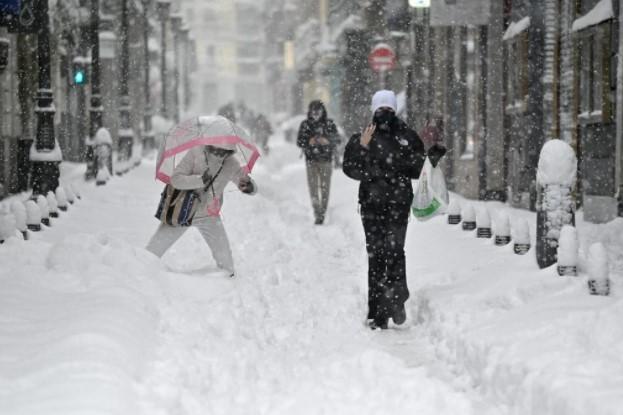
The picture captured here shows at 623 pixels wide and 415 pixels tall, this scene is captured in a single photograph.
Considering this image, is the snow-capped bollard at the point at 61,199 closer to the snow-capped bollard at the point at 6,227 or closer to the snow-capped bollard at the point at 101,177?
the snow-capped bollard at the point at 6,227

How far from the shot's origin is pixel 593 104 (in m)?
16.6

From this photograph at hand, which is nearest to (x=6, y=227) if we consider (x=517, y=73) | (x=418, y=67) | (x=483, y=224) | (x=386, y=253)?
(x=386, y=253)

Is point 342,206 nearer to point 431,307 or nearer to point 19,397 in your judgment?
point 431,307

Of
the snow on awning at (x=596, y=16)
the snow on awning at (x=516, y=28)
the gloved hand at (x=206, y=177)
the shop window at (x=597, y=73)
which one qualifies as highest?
the snow on awning at (x=516, y=28)

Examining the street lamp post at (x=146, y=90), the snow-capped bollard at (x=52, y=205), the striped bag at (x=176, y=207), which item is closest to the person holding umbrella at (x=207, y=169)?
the striped bag at (x=176, y=207)

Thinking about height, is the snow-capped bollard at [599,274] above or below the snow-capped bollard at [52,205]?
below

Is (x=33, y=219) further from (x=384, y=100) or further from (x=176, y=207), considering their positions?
(x=384, y=100)

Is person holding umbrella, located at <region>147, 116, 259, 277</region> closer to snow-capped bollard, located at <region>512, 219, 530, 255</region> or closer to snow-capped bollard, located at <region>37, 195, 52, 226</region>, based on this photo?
snow-capped bollard, located at <region>512, 219, 530, 255</region>

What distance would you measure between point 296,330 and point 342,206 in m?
10.3

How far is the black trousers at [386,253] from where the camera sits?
8.35m

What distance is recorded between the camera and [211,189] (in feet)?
32.9

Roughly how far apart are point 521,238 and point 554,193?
141 centimetres

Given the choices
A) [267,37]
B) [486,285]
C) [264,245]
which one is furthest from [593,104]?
[267,37]

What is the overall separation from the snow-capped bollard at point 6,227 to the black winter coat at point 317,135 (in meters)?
5.76
